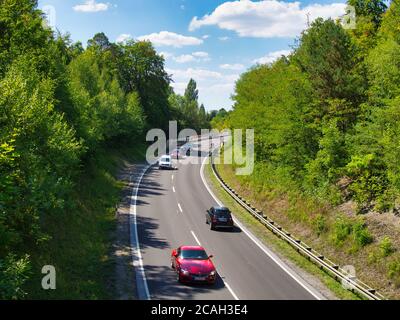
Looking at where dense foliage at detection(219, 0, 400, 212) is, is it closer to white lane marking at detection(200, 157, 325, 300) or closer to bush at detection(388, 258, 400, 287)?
bush at detection(388, 258, 400, 287)

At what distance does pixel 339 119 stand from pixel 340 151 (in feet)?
9.17

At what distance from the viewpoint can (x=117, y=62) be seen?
85125mm

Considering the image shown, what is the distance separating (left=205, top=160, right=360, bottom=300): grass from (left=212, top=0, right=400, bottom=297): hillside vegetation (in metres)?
2.06

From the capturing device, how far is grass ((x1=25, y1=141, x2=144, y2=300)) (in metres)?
17.1

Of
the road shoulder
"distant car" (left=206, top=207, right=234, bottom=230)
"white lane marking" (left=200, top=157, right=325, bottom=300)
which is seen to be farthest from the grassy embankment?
the road shoulder

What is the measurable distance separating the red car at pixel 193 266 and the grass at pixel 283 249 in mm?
5534

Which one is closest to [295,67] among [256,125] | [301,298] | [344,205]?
[256,125]

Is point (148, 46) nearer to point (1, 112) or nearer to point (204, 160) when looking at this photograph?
point (204, 160)

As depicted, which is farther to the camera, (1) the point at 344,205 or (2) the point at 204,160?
(2) the point at 204,160

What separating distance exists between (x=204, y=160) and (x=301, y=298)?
164 ft

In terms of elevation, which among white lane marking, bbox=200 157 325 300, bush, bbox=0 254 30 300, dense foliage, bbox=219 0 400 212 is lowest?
white lane marking, bbox=200 157 325 300

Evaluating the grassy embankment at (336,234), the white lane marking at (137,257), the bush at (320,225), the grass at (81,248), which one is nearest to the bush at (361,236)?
the grassy embankment at (336,234)

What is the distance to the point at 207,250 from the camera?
2408 centimetres

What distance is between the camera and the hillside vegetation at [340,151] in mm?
23688
